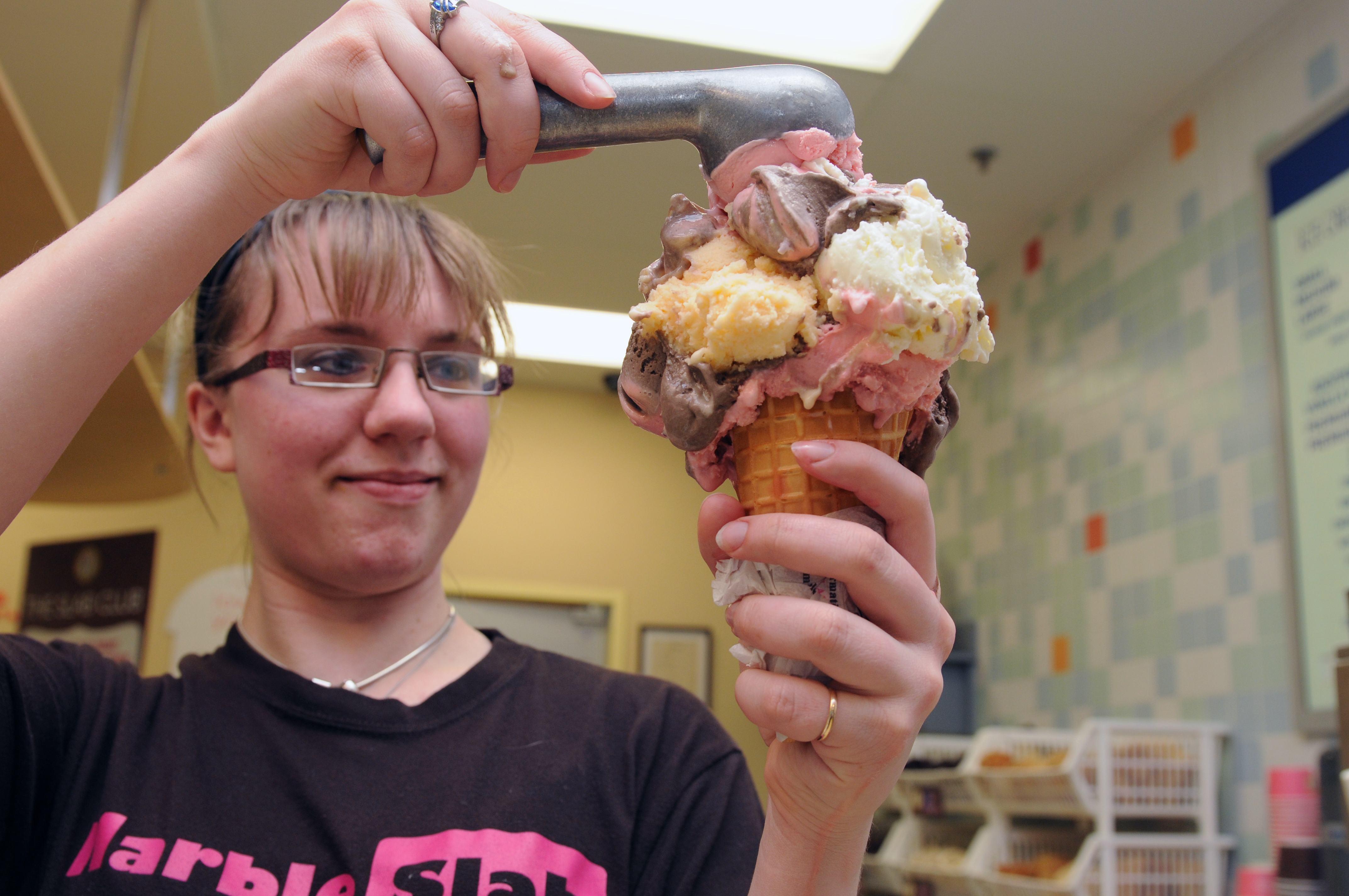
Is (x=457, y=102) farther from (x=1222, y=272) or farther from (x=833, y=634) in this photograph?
(x=1222, y=272)

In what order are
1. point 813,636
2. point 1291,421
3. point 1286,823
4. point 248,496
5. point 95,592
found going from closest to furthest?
point 813,636 → point 248,496 → point 1286,823 → point 1291,421 → point 95,592

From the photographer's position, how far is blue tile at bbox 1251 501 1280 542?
2832 mm

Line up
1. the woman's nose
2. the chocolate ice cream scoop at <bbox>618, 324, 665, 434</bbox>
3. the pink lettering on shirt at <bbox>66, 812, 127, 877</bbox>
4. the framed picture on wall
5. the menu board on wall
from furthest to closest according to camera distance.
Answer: the framed picture on wall
the menu board on wall
the woman's nose
the pink lettering on shirt at <bbox>66, 812, 127, 877</bbox>
the chocolate ice cream scoop at <bbox>618, 324, 665, 434</bbox>

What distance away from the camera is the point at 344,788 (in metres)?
1.10

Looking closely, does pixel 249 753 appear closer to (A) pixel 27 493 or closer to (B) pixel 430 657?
(B) pixel 430 657

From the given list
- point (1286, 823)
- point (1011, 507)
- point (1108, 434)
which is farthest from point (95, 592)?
point (1286, 823)

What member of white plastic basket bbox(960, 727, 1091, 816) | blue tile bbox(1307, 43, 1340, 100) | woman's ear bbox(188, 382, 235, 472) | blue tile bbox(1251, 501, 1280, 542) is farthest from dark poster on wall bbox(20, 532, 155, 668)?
blue tile bbox(1307, 43, 1340, 100)

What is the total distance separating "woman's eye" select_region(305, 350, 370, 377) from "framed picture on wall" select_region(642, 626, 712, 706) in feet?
15.1

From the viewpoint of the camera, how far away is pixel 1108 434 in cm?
362

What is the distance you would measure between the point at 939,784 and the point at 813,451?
128 inches

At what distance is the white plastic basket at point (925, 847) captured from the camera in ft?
12.0

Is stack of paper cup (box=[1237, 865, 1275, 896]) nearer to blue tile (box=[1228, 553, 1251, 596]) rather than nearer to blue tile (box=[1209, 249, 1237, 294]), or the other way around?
blue tile (box=[1228, 553, 1251, 596])

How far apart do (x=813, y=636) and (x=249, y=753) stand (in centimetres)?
71

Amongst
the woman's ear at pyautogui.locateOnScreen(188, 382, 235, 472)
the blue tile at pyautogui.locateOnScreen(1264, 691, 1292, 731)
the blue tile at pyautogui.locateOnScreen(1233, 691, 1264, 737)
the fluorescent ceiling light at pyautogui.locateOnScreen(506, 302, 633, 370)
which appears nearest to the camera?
the woman's ear at pyautogui.locateOnScreen(188, 382, 235, 472)
